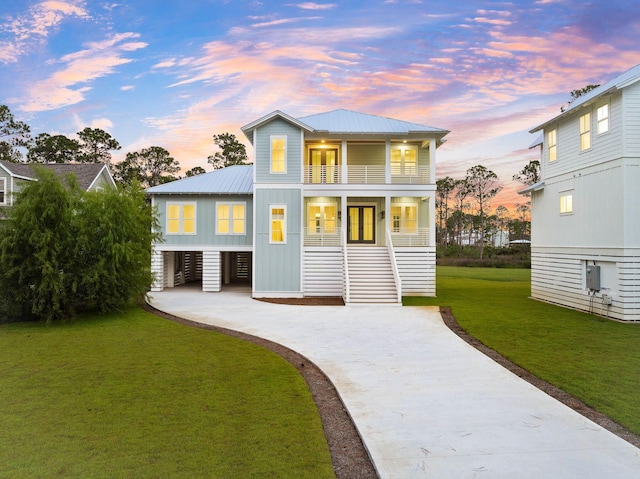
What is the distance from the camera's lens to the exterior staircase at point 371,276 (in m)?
16.4

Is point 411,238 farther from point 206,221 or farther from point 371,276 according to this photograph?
point 206,221

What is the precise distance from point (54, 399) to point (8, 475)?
7.54 feet

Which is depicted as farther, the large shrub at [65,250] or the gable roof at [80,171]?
the gable roof at [80,171]

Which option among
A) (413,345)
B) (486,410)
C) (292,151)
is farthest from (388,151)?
(486,410)

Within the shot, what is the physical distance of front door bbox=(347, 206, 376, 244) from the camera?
21938 mm

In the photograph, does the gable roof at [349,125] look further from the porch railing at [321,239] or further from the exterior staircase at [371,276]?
the exterior staircase at [371,276]

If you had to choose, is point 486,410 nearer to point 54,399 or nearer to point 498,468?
point 498,468

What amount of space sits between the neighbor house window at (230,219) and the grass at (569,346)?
9211mm

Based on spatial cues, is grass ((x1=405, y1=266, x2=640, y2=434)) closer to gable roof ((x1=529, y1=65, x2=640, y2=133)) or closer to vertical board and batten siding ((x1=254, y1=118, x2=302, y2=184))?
gable roof ((x1=529, y1=65, x2=640, y2=133))

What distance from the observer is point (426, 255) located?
1905cm

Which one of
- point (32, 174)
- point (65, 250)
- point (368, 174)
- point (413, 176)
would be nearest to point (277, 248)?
point (368, 174)

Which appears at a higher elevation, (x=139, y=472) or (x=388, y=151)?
(x=388, y=151)

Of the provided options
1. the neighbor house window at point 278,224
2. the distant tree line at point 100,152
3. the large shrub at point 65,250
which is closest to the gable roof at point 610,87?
the neighbor house window at point 278,224

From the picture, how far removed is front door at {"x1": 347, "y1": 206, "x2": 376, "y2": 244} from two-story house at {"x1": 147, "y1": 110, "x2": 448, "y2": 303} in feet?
0.17
